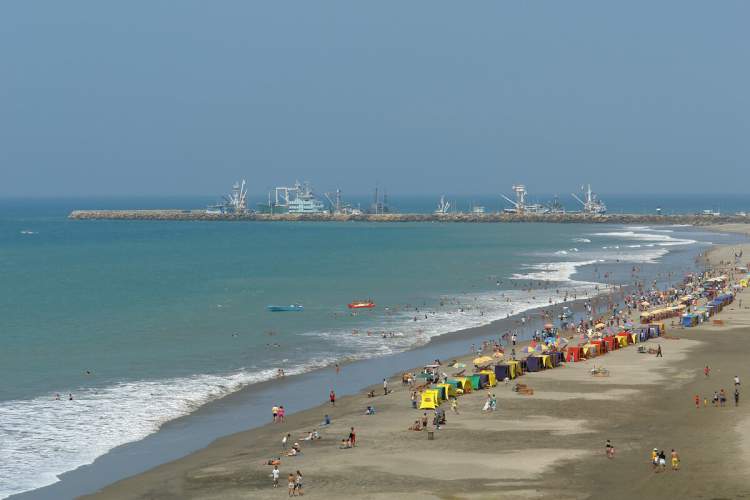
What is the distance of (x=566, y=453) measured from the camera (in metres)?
25.6

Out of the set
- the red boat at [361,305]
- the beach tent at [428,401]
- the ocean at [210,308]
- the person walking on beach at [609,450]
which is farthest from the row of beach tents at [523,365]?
the red boat at [361,305]

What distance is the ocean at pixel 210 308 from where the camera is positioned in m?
32.7

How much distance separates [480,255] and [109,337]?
204 feet

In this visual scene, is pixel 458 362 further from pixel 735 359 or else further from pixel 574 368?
pixel 735 359

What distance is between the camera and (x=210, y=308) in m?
61.7

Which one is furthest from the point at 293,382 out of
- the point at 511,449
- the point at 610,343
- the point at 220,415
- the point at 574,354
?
the point at 610,343

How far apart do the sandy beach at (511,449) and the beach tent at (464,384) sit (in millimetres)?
533

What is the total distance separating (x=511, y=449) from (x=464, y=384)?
8.43m

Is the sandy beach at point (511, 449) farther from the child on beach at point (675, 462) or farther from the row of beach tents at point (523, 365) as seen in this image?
the row of beach tents at point (523, 365)

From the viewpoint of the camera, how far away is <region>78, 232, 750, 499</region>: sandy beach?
74.8ft

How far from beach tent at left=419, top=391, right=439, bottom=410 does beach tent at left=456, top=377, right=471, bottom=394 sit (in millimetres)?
2798

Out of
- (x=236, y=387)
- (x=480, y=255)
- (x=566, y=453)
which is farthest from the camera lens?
(x=480, y=255)

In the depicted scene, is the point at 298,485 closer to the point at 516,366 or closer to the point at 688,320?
the point at 516,366

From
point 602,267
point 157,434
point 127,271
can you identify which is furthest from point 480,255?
point 157,434
